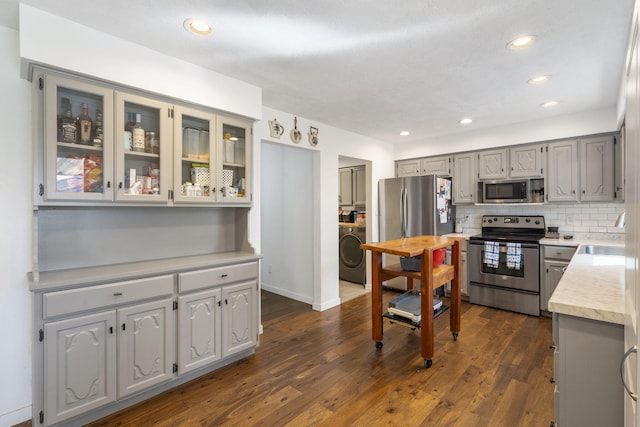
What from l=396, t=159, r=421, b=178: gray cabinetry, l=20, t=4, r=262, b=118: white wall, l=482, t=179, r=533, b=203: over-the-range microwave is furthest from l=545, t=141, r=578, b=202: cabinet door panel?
l=20, t=4, r=262, b=118: white wall

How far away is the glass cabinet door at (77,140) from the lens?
5.98ft

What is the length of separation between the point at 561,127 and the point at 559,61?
1788mm

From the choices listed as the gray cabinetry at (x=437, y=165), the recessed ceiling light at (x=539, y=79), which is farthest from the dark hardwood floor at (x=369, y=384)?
the recessed ceiling light at (x=539, y=79)

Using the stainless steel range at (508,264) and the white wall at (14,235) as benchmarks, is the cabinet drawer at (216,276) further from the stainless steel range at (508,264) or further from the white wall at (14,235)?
the stainless steel range at (508,264)

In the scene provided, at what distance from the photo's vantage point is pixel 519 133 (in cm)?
410

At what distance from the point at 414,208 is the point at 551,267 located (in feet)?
5.85

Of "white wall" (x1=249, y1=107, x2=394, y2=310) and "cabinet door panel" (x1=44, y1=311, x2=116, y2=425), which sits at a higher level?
"white wall" (x1=249, y1=107, x2=394, y2=310)

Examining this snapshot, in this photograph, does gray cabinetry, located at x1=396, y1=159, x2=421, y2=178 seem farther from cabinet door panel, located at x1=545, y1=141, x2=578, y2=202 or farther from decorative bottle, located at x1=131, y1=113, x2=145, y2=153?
decorative bottle, located at x1=131, y1=113, x2=145, y2=153

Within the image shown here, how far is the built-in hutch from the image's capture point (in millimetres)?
1803

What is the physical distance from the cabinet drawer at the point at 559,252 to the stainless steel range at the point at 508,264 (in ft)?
0.31

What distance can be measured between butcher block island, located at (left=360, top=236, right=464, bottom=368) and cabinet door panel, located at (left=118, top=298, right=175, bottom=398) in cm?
162

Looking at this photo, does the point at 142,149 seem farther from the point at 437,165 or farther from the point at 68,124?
the point at 437,165

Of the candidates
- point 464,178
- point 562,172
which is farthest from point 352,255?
point 562,172

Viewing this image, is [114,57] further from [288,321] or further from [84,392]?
[288,321]
